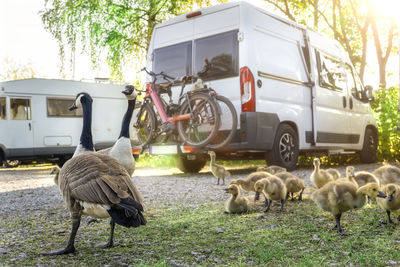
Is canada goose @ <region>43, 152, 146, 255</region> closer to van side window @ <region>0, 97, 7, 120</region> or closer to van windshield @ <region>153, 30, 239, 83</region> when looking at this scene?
van windshield @ <region>153, 30, 239, 83</region>

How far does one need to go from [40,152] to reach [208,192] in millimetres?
10732

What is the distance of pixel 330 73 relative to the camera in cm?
1122

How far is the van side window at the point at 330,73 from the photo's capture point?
10.8 metres

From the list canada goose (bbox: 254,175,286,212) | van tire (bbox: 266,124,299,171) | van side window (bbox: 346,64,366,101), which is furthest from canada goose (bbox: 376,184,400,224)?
van side window (bbox: 346,64,366,101)

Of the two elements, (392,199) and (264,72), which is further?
(264,72)

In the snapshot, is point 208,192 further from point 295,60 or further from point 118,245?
point 295,60

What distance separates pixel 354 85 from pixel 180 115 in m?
5.96

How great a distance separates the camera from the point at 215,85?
9227 millimetres

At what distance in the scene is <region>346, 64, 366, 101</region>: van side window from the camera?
39.8 ft

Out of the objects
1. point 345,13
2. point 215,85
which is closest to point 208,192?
point 215,85

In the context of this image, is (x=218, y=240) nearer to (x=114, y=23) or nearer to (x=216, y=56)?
(x=216, y=56)

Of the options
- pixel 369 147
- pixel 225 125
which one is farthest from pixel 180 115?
pixel 369 147

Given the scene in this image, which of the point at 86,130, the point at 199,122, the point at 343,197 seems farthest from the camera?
the point at 199,122

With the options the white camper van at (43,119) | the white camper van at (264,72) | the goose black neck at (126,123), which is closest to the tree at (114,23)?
the white camper van at (43,119)
